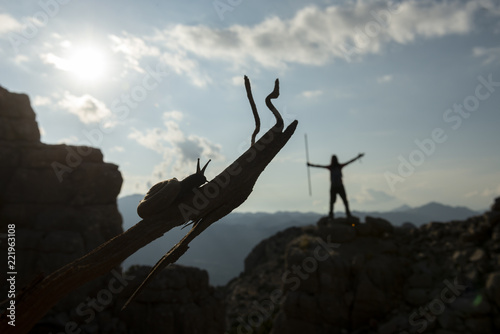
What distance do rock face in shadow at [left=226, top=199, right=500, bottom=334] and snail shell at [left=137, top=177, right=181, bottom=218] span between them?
14.1 meters

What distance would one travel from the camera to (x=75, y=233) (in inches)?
556

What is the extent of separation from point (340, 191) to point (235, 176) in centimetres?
1244

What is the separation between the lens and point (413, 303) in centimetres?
1437

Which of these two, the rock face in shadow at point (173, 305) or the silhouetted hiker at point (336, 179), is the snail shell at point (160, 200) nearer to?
the rock face in shadow at point (173, 305)

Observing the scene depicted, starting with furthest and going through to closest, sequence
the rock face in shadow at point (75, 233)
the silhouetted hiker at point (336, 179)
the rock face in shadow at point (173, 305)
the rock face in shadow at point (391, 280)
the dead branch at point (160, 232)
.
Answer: the silhouetted hiker at point (336, 179)
the rock face in shadow at point (391, 280)
the rock face in shadow at point (173, 305)
the rock face in shadow at point (75, 233)
the dead branch at point (160, 232)

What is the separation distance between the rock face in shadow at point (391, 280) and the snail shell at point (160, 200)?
46.3 ft

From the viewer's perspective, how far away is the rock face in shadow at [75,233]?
12.9m

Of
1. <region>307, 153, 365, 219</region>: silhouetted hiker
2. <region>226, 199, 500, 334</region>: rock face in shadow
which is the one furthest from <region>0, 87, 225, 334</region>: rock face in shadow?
<region>307, 153, 365, 219</region>: silhouetted hiker

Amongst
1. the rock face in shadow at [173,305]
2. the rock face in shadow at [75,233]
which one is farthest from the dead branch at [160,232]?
the rock face in shadow at [75,233]

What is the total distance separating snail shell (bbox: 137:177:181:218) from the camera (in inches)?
114

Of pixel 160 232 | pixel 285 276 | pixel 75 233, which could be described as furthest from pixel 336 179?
pixel 160 232

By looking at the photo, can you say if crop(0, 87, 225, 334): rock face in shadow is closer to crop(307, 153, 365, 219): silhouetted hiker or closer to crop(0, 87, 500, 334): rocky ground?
crop(0, 87, 500, 334): rocky ground

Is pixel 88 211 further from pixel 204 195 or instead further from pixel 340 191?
pixel 204 195

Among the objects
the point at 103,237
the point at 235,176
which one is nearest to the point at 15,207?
the point at 103,237
